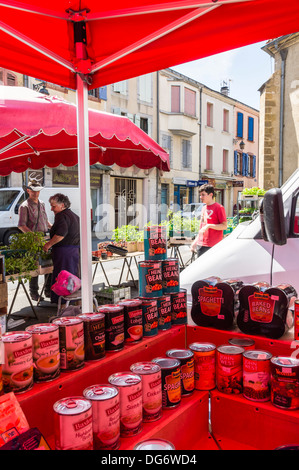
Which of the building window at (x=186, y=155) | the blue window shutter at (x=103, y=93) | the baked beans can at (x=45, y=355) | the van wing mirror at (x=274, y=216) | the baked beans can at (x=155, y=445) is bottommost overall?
the baked beans can at (x=155, y=445)

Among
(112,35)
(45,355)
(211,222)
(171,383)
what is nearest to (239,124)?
(211,222)

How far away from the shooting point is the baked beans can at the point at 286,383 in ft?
6.14

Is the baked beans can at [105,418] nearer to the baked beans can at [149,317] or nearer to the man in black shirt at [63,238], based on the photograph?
the baked beans can at [149,317]

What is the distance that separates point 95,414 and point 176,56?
2.15 m

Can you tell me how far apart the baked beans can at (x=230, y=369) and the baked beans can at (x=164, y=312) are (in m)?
0.39

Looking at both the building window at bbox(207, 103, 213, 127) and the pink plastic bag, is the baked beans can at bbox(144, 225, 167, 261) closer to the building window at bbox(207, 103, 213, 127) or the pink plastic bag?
the pink plastic bag

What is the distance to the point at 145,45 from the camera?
261 cm

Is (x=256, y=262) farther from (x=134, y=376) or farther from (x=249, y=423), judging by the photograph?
(x=134, y=376)

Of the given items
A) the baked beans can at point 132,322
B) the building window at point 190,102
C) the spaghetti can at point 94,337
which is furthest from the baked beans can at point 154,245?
the building window at point 190,102

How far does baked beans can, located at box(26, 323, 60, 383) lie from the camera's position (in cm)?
173

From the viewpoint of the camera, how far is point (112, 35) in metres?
2.62

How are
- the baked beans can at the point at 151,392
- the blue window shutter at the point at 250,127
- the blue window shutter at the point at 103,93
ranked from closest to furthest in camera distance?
the baked beans can at the point at 151,392
the blue window shutter at the point at 103,93
the blue window shutter at the point at 250,127

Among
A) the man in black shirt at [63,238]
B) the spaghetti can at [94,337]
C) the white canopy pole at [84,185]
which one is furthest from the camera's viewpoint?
the man in black shirt at [63,238]
